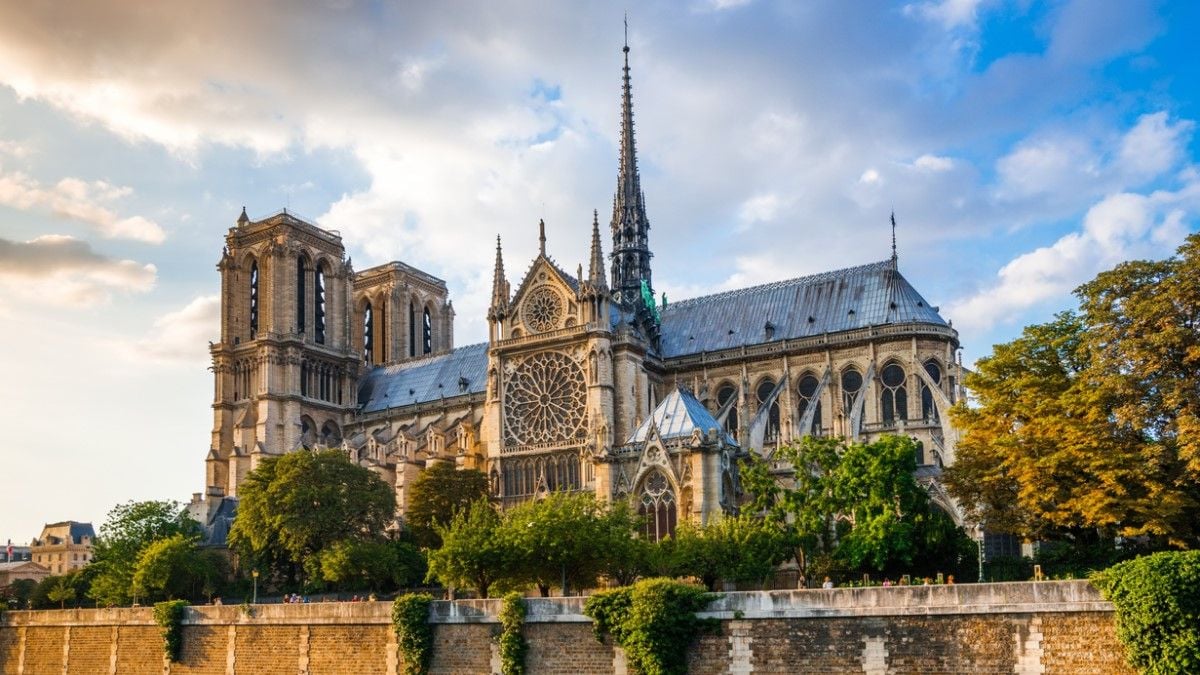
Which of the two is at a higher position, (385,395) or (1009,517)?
(385,395)

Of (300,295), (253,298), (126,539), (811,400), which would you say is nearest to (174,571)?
(126,539)

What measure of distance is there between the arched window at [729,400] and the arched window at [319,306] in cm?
3162

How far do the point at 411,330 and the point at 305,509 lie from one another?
41762mm

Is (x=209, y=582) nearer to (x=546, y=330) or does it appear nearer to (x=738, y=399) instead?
(x=546, y=330)

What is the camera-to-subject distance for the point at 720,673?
3272 cm

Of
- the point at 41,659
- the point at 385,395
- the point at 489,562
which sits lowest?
the point at 41,659

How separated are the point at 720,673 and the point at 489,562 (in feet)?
36.6

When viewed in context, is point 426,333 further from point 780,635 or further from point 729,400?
point 780,635

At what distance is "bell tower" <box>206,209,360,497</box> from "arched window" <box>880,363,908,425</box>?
36950mm

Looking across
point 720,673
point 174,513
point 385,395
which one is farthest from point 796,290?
point 720,673

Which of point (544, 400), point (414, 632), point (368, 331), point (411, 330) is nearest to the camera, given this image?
point (414, 632)

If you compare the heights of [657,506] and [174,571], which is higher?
[657,506]

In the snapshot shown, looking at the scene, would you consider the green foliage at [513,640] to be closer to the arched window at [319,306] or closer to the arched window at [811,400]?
the arched window at [811,400]

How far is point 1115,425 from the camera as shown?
3597 centimetres
